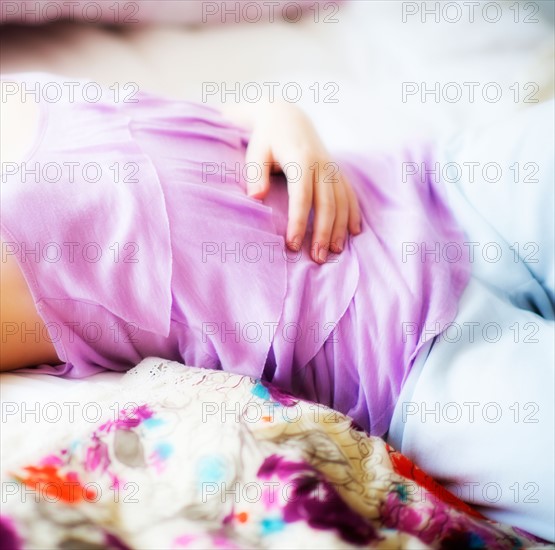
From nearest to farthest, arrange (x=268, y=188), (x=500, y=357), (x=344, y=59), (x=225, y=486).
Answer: (x=225, y=486)
(x=500, y=357)
(x=268, y=188)
(x=344, y=59)

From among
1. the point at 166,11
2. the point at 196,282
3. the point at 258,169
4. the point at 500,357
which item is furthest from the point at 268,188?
the point at 166,11

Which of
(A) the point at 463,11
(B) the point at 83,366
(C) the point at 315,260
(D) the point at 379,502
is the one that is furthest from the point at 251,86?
(D) the point at 379,502

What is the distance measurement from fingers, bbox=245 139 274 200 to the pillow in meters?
0.39

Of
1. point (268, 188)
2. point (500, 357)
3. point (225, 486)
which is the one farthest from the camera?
point (268, 188)

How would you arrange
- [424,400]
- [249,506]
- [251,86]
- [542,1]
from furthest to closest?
1. [251,86]
2. [542,1]
3. [424,400]
4. [249,506]

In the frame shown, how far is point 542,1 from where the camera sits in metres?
0.90

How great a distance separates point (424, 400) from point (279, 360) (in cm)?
15

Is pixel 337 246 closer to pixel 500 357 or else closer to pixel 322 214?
pixel 322 214

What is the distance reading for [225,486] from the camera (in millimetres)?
495

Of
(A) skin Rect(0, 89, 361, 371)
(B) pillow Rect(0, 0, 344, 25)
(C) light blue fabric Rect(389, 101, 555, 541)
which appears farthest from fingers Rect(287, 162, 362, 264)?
(B) pillow Rect(0, 0, 344, 25)

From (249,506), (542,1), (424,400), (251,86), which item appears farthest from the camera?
(251,86)

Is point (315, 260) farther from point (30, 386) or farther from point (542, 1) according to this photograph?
point (542, 1)

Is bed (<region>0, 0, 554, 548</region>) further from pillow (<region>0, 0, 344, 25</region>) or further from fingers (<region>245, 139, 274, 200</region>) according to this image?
pillow (<region>0, 0, 344, 25</region>)

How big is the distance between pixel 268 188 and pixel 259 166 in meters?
0.03
